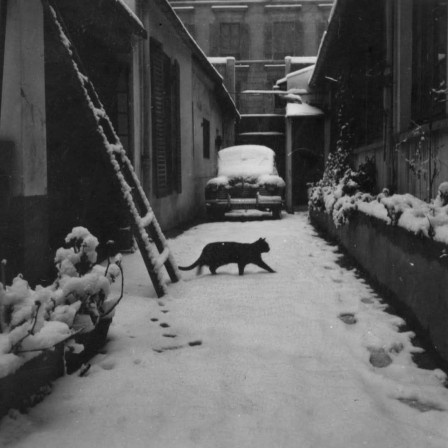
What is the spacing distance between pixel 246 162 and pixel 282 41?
16.5m

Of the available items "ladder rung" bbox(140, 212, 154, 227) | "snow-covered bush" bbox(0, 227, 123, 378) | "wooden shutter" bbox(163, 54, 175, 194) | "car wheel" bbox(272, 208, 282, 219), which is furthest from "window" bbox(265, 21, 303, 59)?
"snow-covered bush" bbox(0, 227, 123, 378)

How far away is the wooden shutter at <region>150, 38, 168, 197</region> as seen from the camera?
9328 mm

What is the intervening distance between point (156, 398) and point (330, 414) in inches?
33.8

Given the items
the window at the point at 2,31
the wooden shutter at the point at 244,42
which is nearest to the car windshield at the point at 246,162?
the window at the point at 2,31

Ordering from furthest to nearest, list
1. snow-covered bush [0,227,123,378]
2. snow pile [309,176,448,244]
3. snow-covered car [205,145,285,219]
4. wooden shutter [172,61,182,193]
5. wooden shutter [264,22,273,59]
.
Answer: wooden shutter [264,22,273,59] < snow-covered car [205,145,285,219] < wooden shutter [172,61,182,193] < snow pile [309,176,448,244] < snow-covered bush [0,227,123,378]

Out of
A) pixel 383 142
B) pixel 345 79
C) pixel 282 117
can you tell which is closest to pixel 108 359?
pixel 383 142

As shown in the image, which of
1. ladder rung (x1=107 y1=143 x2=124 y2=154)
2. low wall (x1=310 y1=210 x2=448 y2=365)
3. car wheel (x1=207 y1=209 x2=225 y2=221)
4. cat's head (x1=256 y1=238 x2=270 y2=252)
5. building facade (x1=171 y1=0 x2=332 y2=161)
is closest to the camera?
low wall (x1=310 y1=210 x2=448 y2=365)

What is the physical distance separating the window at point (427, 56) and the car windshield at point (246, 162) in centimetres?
808

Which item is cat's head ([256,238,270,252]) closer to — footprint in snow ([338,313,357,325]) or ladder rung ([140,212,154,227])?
ladder rung ([140,212,154,227])

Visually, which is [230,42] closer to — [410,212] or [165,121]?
[165,121]

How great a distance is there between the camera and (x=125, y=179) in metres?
5.68

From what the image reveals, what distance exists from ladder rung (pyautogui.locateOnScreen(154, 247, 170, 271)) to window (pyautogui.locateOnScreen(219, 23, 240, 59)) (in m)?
25.1

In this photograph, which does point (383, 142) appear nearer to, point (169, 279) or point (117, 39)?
point (169, 279)

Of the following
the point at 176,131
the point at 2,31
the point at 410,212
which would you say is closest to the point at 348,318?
the point at 410,212
